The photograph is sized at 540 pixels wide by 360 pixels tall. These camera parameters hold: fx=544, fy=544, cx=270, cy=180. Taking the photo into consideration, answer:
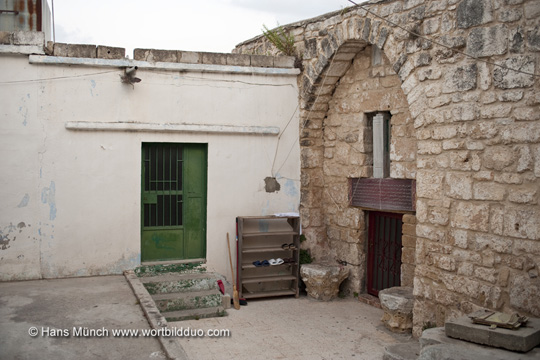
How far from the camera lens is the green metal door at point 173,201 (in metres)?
8.45

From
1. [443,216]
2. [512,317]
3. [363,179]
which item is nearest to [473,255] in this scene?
[443,216]

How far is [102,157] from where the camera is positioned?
26.5 ft

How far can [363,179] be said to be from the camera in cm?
837

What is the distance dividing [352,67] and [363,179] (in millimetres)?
1769

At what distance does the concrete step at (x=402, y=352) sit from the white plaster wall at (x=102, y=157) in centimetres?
343

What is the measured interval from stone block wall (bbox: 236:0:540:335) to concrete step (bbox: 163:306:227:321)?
2750 mm

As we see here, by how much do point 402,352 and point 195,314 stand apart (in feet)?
9.82

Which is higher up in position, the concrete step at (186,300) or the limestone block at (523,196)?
the limestone block at (523,196)

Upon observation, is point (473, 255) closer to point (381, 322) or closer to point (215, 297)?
point (381, 322)

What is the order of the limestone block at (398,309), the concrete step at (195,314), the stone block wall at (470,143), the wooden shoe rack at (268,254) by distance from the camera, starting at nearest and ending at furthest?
the stone block wall at (470,143)
the limestone block at (398,309)
the concrete step at (195,314)
the wooden shoe rack at (268,254)

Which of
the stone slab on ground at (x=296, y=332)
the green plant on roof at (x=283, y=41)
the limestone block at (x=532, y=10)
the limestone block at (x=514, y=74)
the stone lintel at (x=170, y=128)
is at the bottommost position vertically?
the stone slab on ground at (x=296, y=332)

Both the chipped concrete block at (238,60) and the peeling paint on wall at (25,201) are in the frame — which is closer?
the peeling paint on wall at (25,201)

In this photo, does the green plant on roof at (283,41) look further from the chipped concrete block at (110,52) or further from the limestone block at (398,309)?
the limestone block at (398,309)

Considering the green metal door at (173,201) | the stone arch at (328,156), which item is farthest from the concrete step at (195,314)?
the stone arch at (328,156)
